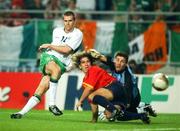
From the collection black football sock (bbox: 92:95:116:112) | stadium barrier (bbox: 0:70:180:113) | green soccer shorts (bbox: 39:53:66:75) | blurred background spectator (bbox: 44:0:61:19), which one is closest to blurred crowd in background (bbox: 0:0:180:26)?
blurred background spectator (bbox: 44:0:61:19)

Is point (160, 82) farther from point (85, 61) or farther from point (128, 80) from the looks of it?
point (85, 61)

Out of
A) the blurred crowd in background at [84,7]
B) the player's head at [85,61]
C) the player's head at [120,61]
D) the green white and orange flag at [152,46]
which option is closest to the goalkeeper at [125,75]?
the player's head at [120,61]

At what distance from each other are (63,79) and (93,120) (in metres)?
6.94

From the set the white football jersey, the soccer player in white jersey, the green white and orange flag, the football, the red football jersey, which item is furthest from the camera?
the green white and orange flag

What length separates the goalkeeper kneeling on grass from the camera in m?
13.9

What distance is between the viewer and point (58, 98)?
21219 mm

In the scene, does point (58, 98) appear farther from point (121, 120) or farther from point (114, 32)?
point (121, 120)

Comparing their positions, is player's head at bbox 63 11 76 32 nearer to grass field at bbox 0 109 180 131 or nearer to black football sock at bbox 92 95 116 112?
grass field at bbox 0 109 180 131

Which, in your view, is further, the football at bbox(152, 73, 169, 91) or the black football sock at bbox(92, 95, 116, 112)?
the football at bbox(152, 73, 169, 91)

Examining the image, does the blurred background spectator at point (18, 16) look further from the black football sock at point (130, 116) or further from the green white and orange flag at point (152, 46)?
the black football sock at point (130, 116)

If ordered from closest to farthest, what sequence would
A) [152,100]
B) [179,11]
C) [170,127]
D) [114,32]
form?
[170,127] < [152,100] < [114,32] < [179,11]

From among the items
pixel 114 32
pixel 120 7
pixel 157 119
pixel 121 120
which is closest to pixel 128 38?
pixel 114 32

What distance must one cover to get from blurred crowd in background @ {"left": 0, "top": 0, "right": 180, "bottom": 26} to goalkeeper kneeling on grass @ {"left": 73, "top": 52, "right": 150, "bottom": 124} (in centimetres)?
913

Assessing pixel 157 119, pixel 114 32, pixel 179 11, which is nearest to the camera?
pixel 157 119
